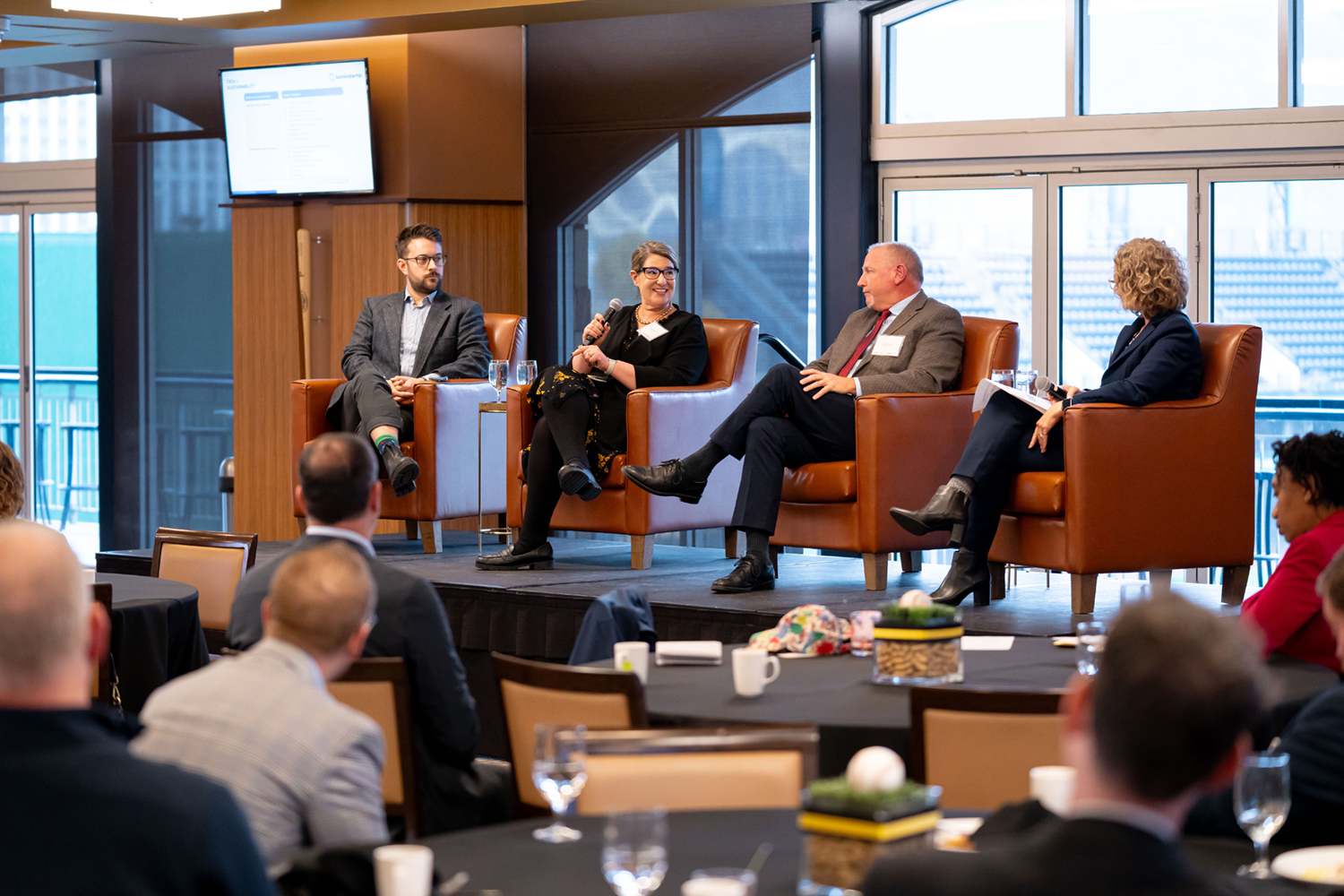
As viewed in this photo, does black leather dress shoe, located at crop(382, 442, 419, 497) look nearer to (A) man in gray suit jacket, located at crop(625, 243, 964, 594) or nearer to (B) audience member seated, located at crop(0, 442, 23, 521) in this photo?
(A) man in gray suit jacket, located at crop(625, 243, 964, 594)

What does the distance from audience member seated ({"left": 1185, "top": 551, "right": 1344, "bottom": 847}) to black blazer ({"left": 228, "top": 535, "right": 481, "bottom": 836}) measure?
1319 mm

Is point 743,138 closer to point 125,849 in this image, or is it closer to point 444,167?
point 444,167

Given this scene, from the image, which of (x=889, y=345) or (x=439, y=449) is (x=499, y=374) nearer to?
(x=439, y=449)

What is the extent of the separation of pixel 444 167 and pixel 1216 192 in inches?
152

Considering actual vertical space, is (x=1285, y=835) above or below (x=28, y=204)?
below

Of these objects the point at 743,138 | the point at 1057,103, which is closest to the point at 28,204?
the point at 743,138

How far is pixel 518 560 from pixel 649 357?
3.21ft

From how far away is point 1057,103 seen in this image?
23.4ft

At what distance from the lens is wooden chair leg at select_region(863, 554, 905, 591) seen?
17.4 feet

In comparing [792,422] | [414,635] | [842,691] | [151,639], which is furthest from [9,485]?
[792,422]

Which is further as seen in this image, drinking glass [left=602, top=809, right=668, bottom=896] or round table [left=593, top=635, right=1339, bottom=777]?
round table [left=593, top=635, right=1339, bottom=777]

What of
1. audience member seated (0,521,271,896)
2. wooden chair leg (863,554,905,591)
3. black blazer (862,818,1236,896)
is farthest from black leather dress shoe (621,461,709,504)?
black blazer (862,818,1236,896)

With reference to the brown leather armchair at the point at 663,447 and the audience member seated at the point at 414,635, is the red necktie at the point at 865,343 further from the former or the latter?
the audience member seated at the point at 414,635

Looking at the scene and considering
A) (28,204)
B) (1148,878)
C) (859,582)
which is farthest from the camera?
(28,204)
